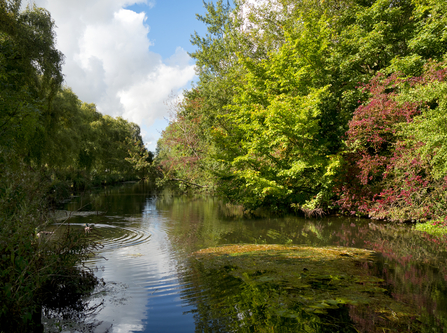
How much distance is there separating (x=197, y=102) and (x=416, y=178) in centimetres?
1926

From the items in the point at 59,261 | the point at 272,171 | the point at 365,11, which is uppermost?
the point at 365,11

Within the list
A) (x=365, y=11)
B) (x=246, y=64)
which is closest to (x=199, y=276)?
(x=246, y=64)

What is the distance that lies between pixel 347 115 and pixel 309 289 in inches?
559

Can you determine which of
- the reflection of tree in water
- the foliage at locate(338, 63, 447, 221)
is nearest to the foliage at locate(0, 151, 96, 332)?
the reflection of tree in water

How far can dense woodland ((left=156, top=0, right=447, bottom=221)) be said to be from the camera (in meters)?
14.3

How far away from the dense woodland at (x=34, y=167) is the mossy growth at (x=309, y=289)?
3.47 metres

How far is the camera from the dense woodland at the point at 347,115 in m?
14.3

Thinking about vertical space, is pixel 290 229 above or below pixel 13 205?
below

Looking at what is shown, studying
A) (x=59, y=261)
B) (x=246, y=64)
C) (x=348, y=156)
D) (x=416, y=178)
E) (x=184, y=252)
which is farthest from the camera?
(x=246, y=64)

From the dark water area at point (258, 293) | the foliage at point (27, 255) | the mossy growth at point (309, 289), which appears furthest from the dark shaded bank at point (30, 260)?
the mossy growth at point (309, 289)

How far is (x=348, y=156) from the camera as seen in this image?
57.1 feet

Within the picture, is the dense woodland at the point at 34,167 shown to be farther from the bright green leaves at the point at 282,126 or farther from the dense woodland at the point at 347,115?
the dense woodland at the point at 347,115

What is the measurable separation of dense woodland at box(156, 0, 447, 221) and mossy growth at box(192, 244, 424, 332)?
272 inches

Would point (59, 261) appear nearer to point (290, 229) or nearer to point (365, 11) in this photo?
point (290, 229)
